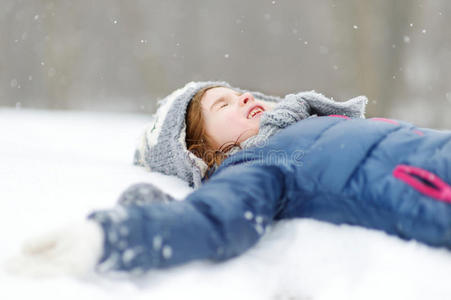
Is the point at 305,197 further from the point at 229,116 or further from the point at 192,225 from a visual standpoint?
the point at 229,116

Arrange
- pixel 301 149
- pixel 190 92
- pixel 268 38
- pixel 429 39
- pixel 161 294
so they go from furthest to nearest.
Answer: pixel 268 38 < pixel 429 39 < pixel 190 92 < pixel 301 149 < pixel 161 294

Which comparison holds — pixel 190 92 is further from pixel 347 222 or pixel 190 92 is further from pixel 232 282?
pixel 232 282

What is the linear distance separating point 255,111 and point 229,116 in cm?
8

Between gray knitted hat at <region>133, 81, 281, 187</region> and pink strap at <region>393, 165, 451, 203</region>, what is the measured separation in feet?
1.91

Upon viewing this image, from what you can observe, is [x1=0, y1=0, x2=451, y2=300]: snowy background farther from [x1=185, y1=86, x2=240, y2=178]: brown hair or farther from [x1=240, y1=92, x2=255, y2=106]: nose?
[x1=240, y1=92, x2=255, y2=106]: nose

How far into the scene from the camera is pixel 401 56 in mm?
4508

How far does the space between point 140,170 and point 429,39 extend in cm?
383

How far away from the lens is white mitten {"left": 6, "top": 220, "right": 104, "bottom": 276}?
0.71 metres

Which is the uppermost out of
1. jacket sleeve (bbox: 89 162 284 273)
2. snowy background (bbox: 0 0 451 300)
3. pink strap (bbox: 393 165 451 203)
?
pink strap (bbox: 393 165 451 203)

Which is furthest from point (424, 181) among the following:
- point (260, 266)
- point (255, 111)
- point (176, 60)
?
point (176, 60)

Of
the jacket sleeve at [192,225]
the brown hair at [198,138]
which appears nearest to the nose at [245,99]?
the brown hair at [198,138]

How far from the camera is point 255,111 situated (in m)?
1.43

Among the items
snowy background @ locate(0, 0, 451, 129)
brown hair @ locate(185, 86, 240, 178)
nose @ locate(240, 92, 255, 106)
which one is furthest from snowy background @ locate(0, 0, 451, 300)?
nose @ locate(240, 92, 255, 106)

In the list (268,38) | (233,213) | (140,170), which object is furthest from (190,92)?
(268,38)
